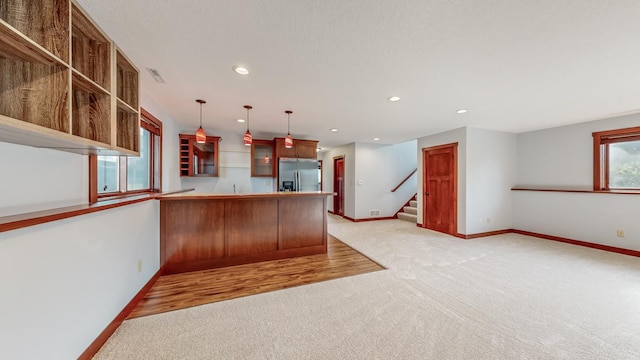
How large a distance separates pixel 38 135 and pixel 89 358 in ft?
4.99

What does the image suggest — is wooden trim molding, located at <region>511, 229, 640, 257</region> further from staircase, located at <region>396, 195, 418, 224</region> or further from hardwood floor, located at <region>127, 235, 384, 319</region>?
hardwood floor, located at <region>127, 235, 384, 319</region>

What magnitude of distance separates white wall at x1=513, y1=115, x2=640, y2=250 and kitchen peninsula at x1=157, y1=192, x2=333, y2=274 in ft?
15.5

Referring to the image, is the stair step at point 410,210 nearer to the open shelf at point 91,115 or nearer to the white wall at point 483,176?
the white wall at point 483,176

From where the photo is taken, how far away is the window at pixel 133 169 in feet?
6.54

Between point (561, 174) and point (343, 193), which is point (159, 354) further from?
point (561, 174)

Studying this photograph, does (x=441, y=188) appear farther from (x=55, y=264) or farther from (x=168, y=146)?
(x=55, y=264)

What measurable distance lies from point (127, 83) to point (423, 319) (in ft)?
11.2

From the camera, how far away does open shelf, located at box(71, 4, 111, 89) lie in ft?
4.72

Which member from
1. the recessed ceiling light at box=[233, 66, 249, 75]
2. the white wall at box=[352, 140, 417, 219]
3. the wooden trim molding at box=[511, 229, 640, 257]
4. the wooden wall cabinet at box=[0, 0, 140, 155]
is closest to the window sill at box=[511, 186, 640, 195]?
the wooden trim molding at box=[511, 229, 640, 257]

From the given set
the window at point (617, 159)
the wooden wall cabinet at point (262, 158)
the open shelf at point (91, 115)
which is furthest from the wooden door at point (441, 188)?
the open shelf at point (91, 115)

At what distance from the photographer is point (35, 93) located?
1146 millimetres

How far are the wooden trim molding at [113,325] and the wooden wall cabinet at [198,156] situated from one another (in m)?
2.68

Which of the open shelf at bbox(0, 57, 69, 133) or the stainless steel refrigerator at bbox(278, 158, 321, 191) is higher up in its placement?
the open shelf at bbox(0, 57, 69, 133)

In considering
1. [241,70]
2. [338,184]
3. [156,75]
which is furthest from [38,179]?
[338,184]
